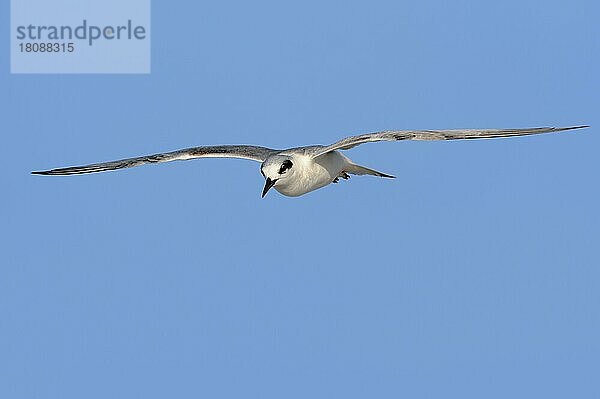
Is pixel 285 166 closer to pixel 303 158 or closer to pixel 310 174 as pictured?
pixel 303 158

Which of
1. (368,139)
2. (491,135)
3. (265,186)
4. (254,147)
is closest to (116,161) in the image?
(254,147)

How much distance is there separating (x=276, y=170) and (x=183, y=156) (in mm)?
3287

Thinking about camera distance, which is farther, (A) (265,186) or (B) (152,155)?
(B) (152,155)

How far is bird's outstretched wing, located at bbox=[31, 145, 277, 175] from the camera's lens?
24.1 m

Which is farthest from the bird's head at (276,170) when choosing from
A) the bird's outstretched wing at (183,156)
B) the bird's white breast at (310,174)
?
the bird's outstretched wing at (183,156)

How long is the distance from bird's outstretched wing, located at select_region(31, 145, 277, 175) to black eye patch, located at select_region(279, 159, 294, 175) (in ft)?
4.68

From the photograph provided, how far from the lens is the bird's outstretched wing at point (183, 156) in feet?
78.9

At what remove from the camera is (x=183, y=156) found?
24250mm

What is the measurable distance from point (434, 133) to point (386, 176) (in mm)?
7141

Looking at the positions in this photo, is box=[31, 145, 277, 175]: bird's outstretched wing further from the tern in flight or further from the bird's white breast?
the bird's white breast

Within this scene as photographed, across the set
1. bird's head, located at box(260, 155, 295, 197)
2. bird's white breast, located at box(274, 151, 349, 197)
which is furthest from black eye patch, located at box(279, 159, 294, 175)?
bird's white breast, located at box(274, 151, 349, 197)

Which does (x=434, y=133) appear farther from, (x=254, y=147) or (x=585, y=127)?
(x=254, y=147)

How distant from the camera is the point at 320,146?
888 inches

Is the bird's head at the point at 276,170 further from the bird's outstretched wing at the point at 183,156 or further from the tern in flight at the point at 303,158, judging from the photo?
the bird's outstretched wing at the point at 183,156
